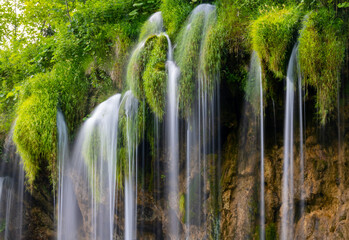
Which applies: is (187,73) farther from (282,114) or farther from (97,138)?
(97,138)

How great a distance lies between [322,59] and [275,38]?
69 cm

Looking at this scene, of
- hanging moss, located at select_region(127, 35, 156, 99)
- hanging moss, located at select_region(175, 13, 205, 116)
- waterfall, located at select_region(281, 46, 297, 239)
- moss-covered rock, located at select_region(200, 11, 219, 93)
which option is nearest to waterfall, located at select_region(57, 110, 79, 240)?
hanging moss, located at select_region(127, 35, 156, 99)

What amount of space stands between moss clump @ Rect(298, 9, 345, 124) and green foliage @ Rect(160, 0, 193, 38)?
2358mm

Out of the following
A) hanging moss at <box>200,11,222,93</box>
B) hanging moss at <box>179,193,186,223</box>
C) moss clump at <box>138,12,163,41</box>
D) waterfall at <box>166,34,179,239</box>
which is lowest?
hanging moss at <box>179,193,186,223</box>

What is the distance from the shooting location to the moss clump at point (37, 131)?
595 centimetres

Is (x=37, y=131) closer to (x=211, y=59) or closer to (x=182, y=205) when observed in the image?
(x=182, y=205)

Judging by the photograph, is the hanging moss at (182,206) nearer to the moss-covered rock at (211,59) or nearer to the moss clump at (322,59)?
the moss-covered rock at (211,59)

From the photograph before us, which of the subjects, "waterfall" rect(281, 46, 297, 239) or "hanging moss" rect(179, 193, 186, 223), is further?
"hanging moss" rect(179, 193, 186, 223)

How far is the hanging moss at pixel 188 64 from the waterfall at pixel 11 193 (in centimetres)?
436

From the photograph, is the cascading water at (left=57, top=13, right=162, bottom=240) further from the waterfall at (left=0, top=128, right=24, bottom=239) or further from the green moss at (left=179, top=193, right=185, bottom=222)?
the waterfall at (left=0, top=128, right=24, bottom=239)

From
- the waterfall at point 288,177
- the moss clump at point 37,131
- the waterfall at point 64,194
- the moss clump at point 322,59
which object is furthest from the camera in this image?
the waterfall at point 64,194

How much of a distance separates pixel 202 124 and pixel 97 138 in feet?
6.39

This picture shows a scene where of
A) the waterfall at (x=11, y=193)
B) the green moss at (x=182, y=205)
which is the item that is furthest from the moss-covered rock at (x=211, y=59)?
the waterfall at (x=11, y=193)

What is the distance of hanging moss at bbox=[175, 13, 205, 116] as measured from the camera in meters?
4.91
